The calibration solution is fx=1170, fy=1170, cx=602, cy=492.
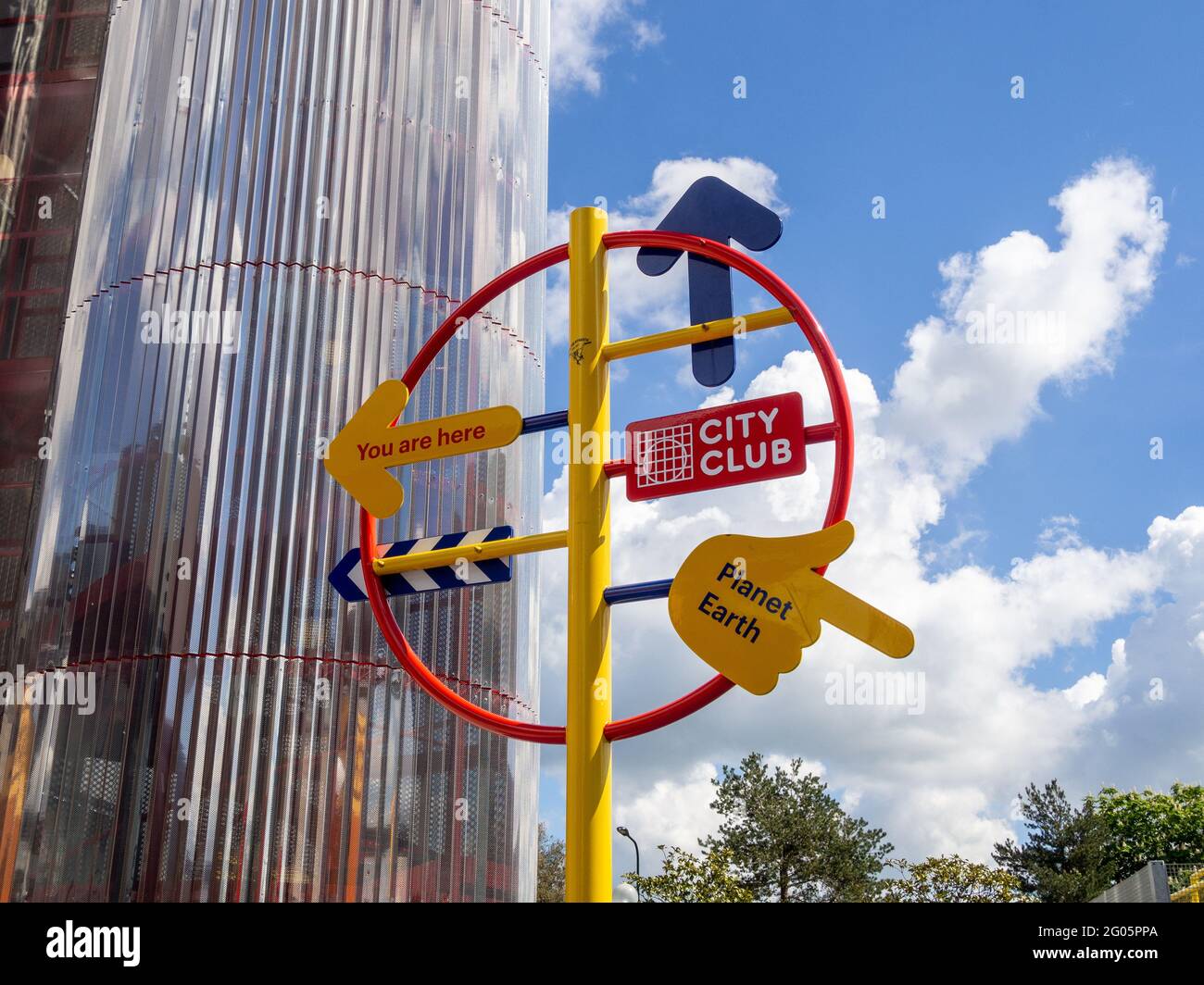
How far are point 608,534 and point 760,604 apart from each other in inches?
34.8

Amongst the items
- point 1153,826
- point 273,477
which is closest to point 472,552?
point 273,477

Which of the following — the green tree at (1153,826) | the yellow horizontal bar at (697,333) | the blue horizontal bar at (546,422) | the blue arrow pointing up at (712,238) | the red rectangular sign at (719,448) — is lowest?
the red rectangular sign at (719,448)

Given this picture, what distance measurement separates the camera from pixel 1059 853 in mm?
47656

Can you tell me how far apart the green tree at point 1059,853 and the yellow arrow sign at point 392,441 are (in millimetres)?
46141

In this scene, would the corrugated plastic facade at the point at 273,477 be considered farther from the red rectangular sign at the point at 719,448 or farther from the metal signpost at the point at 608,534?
the red rectangular sign at the point at 719,448

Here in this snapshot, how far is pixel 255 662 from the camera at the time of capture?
1048 cm

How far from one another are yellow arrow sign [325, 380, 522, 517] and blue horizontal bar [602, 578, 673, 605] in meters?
0.94

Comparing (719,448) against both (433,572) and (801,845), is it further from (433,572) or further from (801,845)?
(801,845)

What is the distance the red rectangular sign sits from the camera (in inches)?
203

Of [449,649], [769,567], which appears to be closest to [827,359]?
[769,567]

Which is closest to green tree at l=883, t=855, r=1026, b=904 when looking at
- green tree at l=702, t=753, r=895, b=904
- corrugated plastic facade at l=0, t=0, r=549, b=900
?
green tree at l=702, t=753, r=895, b=904

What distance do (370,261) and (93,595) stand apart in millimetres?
4228

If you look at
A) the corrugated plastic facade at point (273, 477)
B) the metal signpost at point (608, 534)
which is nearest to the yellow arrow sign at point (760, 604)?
the metal signpost at point (608, 534)

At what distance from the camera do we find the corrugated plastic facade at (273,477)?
33.5ft
